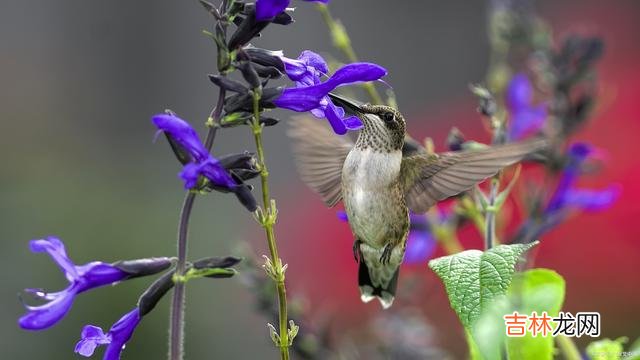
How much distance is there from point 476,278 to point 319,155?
724 millimetres

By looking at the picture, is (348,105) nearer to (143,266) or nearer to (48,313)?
(143,266)

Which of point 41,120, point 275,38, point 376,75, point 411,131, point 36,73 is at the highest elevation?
point 275,38

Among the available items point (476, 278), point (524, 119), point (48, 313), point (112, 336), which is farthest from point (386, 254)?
point (524, 119)

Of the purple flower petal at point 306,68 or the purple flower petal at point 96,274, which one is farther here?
the purple flower petal at point 306,68

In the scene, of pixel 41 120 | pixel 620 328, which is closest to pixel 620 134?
pixel 620 328

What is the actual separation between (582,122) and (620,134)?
5.43 ft

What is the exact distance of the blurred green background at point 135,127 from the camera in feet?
15.5

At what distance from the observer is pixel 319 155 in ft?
6.66

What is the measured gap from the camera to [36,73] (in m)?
7.75

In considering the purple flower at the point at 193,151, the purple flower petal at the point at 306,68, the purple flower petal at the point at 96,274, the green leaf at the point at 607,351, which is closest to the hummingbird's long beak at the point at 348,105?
the purple flower petal at the point at 306,68

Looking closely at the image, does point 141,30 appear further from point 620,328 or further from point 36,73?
point 620,328

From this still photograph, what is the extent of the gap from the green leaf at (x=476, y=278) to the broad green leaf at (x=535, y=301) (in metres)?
0.14

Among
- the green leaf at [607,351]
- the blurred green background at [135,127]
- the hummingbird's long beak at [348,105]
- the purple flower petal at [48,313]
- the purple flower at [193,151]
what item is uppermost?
the blurred green background at [135,127]

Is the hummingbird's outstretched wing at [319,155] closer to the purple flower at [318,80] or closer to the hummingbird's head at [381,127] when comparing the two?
the hummingbird's head at [381,127]
